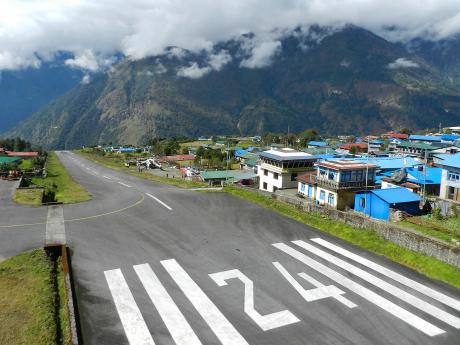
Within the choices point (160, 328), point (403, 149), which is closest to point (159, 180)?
point (160, 328)

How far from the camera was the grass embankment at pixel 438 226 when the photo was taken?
29062mm

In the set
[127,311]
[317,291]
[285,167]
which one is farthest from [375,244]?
[285,167]

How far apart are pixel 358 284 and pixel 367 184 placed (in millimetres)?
31220

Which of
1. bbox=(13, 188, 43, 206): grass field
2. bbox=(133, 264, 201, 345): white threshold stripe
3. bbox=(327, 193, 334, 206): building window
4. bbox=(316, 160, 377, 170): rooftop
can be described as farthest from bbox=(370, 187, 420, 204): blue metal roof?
bbox=(13, 188, 43, 206): grass field

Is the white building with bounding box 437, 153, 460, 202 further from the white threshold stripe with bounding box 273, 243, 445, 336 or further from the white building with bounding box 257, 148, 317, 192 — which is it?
the white threshold stripe with bounding box 273, 243, 445, 336

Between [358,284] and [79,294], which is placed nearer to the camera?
[79,294]

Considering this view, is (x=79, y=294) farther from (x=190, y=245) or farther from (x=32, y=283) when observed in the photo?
(x=190, y=245)

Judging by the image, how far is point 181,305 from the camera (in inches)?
661

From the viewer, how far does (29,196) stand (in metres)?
38.2

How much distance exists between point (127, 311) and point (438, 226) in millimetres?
27439

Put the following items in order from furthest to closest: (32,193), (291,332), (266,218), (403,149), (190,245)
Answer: (403,149)
(32,193)
(266,218)
(190,245)
(291,332)

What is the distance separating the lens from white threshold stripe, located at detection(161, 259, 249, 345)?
574 inches

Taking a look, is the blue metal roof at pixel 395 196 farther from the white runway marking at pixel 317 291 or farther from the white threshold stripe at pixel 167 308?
the white threshold stripe at pixel 167 308

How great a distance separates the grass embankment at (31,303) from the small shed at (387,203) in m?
31.9
